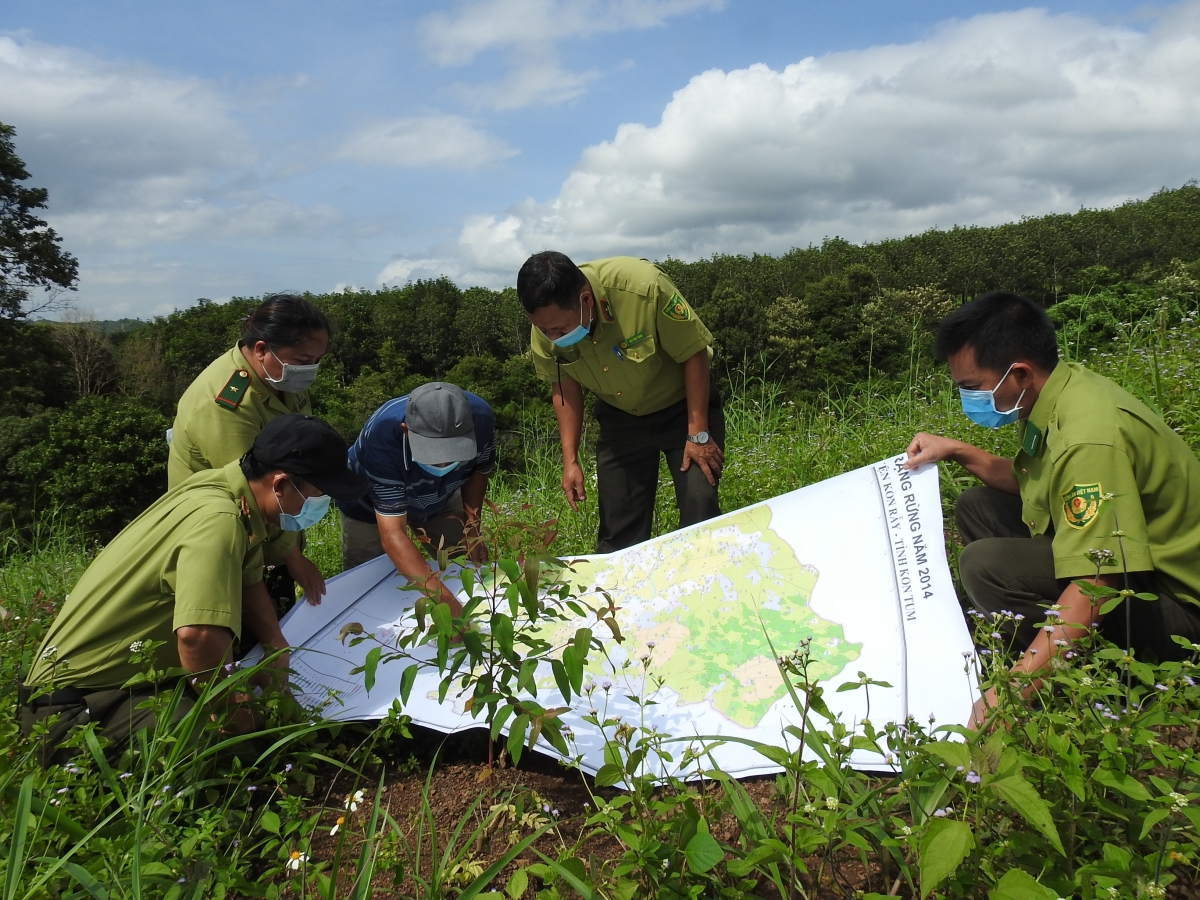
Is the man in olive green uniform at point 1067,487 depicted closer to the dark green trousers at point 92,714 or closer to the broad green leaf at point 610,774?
the broad green leaf at point 610,774

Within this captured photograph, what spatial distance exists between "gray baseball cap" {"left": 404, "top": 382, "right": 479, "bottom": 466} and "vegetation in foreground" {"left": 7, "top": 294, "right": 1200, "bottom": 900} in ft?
2.19

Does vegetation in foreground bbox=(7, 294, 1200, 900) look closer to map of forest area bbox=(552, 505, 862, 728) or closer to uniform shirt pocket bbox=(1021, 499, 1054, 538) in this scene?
map of forest area bbox=(552, 505, 862, 728)

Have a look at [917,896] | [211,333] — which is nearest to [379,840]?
[917,896]

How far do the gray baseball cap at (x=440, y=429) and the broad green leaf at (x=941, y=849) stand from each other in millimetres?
2007

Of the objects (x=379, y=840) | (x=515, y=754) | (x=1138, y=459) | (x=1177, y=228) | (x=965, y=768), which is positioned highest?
(x=1177, y=228)

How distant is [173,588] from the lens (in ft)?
6.77

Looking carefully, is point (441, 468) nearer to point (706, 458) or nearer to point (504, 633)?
point (706, 458)

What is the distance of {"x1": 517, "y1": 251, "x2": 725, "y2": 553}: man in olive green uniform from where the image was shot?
2906 millimetres

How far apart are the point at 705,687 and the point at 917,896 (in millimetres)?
874

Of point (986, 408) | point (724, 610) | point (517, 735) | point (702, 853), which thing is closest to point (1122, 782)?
point (702, 853)

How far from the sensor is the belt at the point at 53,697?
6.75 ft

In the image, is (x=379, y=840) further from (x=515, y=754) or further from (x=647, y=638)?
(x=647, y=638)

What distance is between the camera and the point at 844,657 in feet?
6.68

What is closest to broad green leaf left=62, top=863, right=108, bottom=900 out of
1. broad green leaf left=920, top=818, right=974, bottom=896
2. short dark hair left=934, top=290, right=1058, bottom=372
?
broad green leaf left=920, top=818, right=974, bottom=896
